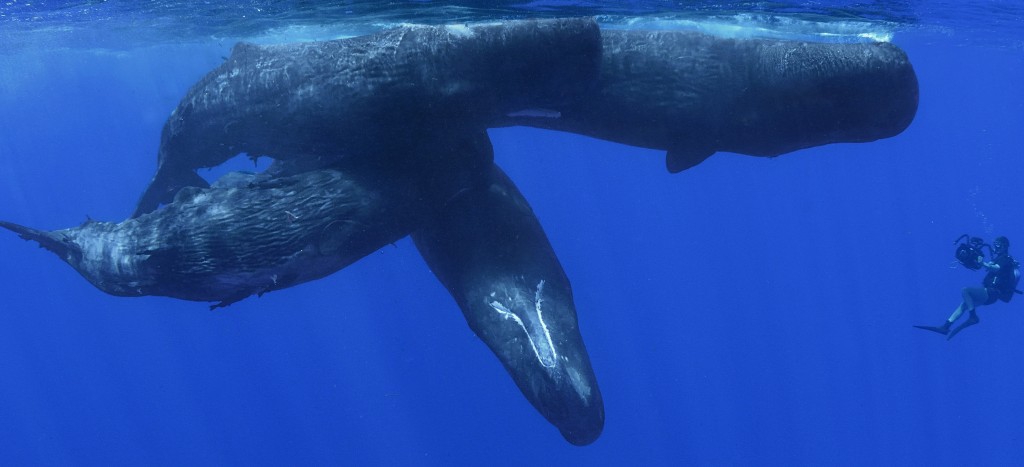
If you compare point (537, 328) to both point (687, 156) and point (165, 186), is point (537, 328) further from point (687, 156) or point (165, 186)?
point (165, 186)

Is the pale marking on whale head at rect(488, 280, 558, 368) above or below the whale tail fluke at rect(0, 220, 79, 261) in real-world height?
below

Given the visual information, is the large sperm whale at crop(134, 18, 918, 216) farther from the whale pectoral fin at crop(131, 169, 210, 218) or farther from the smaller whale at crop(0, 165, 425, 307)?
the whale pectoral fin at crop(131, 169, 210, 218)

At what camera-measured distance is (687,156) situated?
268 inches

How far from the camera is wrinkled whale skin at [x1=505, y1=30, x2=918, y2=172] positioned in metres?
5.79

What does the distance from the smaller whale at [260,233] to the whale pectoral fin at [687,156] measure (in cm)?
265

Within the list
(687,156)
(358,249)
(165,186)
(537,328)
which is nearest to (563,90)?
(687,156)

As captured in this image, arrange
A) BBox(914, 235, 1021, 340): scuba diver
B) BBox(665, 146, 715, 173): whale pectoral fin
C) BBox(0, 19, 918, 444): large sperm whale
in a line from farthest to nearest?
BBox(914, 235, 1021, 340): scuba diver, BBox(665, 146, 715, 173): whale pectoral fin, BBox(0, 19, 918, 444): large sperm whale

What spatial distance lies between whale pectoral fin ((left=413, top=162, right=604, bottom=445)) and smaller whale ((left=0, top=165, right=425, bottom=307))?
2.34 ft

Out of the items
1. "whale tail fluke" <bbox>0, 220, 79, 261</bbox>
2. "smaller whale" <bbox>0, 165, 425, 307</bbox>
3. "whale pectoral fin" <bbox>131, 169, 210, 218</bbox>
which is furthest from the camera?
"whale pectoral fin" <bbox>131, 169, 210, 218</bbox>

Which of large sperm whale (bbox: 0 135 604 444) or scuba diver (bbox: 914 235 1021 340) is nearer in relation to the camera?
large sperm whale (bbox: 0 135 604 444)

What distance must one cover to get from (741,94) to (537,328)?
2849 millimetres

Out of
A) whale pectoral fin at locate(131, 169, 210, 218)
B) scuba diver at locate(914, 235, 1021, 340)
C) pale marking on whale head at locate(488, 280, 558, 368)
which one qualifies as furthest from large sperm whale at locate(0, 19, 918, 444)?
scuba diver at locate(914, 235, 1021, 340)

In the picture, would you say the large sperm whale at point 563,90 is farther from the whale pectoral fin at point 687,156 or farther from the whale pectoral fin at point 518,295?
the whale pectoral fin at point 518,295

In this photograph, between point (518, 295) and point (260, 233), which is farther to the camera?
point (518, 295)
